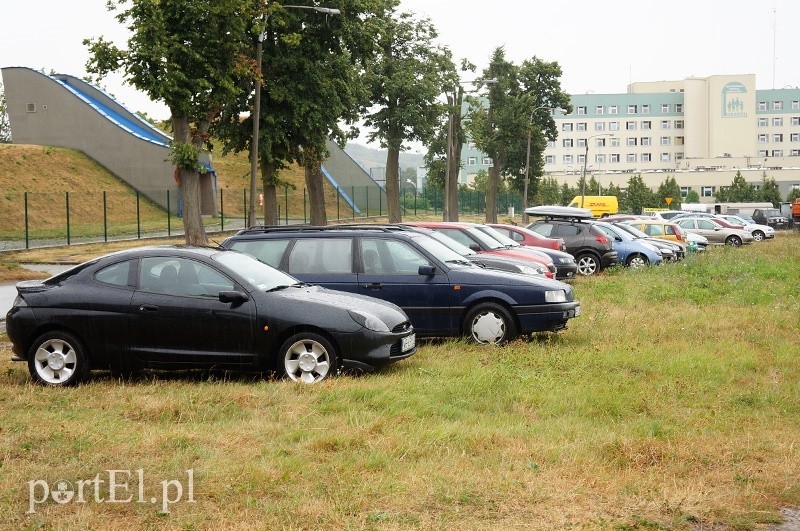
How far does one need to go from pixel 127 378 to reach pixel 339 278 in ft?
11.4

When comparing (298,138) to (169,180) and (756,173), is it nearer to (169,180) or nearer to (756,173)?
(169,180)

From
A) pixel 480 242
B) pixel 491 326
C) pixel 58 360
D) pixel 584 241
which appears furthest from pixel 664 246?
pixel 58 360

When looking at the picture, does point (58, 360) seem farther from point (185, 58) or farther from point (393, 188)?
point (393, 188)

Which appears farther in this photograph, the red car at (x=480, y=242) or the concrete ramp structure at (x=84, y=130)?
the concrete ramp structure at (x=84, y=130)

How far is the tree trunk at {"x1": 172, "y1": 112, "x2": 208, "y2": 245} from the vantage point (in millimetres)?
30703

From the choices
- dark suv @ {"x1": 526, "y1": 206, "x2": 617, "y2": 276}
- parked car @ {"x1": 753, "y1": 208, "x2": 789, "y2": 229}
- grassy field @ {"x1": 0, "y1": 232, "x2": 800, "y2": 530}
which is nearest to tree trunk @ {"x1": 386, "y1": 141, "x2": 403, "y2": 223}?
dark suv @ {"x1": 526, "y1": 206, "x2": 617, "y2": 276}

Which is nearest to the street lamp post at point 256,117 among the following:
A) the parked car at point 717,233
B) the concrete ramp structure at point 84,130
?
the parked car at point 717,233

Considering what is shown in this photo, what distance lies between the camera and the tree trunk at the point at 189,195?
3070 cm

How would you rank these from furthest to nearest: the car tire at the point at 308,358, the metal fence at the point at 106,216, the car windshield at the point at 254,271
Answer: the metal fence at the point at 106,216
the car windshield at the point at 254,271
the car tire at the point at 308,358

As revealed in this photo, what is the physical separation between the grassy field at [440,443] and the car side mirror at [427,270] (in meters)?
1.19

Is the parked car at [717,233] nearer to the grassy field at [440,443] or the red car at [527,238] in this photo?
the red car at [527,238]

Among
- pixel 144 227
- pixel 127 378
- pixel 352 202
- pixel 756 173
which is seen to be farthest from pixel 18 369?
pixel 756 173

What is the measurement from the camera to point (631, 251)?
100 feet

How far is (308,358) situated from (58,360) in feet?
8.52
